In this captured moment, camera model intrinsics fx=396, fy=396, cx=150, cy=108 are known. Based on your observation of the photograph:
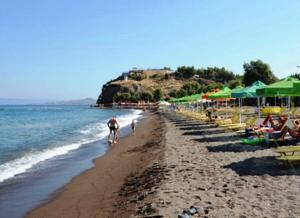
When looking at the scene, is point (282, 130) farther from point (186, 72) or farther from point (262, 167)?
point (186, 72)

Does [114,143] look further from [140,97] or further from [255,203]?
[140,97]

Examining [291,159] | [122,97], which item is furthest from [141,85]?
[291,159]

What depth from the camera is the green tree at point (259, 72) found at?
7369 centimetres

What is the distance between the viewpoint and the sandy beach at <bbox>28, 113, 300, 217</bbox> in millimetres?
6695

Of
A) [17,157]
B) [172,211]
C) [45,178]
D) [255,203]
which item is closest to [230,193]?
[255,203]

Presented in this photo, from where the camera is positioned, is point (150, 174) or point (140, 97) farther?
point (140, 97)

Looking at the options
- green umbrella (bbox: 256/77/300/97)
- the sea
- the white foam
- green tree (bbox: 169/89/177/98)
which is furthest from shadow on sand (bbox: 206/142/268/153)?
green tree (bbox: 169/89/177/98)

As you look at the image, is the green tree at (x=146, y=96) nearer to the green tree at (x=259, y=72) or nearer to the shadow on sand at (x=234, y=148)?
the green tree at (x=259, y=72)

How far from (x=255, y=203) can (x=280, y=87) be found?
6.29m

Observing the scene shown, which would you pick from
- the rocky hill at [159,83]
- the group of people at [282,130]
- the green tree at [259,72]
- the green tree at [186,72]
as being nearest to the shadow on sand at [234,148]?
the group of people at [282,130]

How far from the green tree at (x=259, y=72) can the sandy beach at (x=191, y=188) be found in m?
63.3

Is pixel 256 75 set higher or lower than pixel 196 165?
higher

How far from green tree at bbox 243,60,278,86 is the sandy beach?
6328 cm

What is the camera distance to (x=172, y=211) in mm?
6531
